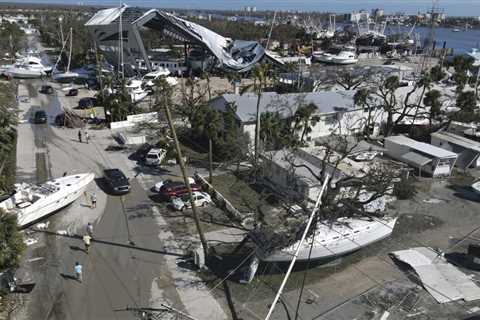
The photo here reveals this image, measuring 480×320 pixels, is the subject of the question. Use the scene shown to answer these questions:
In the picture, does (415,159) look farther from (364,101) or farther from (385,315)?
(385,315)

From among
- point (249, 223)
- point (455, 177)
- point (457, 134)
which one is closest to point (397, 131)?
point (457, 134)

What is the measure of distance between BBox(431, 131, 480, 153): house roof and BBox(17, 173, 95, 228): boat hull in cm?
3018

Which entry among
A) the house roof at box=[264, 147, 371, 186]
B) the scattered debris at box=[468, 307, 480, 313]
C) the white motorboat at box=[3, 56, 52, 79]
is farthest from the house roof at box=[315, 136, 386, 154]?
the white motorboat at box=[3, 56, 52, 79]

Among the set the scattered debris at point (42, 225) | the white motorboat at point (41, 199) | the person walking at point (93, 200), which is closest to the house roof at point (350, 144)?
the person walking at point (93, 200)

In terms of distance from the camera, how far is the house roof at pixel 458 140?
3690 centimetres

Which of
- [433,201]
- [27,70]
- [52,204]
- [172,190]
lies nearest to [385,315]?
[433,201]

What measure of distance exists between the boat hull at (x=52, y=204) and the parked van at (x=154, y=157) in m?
5.57

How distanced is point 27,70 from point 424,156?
185 ft

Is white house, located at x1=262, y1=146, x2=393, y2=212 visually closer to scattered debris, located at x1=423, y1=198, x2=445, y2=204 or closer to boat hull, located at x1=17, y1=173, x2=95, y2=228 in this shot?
scattered debris, located at x1=423, y1=198, x2=445, y2=204

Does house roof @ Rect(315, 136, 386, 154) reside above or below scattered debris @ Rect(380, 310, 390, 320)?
above

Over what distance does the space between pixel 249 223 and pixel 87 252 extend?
921 centimetres

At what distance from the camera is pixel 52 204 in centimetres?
2581

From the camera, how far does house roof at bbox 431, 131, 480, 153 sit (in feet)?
121

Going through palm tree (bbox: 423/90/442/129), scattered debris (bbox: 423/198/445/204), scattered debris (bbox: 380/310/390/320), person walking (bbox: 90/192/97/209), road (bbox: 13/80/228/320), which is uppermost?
palm tree (bbox: 423/90/442/129)
